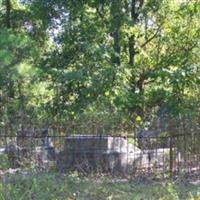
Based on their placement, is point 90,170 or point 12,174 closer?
point 12,174

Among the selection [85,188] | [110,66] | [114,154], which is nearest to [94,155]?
[114,154]

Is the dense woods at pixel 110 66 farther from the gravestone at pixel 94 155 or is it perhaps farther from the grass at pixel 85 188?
the grass at pixel 85 188

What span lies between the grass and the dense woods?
1508mm

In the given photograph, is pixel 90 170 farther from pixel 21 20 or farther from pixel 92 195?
pixel 21 20

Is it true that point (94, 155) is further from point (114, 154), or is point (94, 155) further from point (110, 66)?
point (110, 66)

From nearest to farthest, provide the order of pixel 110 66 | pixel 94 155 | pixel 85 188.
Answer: pixel 85 188 → pixel 94 155 → pixel 110 66

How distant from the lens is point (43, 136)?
32.2 ft

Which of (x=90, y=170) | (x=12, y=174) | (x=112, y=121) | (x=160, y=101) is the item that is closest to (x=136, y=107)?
(x=160, y=101)

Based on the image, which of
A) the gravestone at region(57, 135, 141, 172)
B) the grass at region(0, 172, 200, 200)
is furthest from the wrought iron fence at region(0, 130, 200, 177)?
the grass at region(0, 172, 200, 200)

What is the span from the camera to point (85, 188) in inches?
312

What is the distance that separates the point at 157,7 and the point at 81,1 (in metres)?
2.51

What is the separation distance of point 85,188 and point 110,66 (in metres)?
6.34

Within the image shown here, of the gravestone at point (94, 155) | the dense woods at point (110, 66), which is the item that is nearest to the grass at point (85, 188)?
the gravestone at point (94, 155)

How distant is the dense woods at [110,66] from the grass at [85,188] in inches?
59.4
